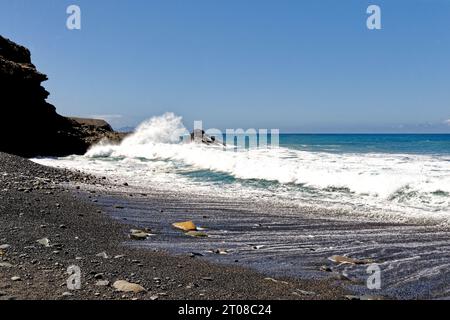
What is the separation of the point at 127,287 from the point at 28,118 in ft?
98.5

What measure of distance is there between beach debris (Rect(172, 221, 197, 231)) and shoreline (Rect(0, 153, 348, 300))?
0.92 metres

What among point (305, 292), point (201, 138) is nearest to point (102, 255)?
point (305, 292)

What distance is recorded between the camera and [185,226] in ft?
27.2

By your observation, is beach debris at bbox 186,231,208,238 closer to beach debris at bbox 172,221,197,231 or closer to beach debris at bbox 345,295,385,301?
beach debris at bbox 172,221,197,231

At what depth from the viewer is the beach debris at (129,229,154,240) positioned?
7.34 meters

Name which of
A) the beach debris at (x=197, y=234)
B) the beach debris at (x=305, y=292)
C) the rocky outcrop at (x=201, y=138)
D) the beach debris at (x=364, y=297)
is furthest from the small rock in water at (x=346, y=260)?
the rocky outcrop at (x=201, y=138)

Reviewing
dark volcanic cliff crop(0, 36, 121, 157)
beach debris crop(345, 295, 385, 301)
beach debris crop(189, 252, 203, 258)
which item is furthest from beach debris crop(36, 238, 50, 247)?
dark volcanic cliff crop(0, 36, 121, 157)

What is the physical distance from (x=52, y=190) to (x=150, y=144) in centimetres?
2383

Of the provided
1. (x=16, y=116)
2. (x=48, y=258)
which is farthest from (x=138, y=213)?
(x=16, y=116)

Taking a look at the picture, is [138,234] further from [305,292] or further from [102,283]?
[305,292]

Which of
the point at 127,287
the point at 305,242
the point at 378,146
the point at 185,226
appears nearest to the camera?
the point at 127,287

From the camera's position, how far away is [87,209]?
366 inches

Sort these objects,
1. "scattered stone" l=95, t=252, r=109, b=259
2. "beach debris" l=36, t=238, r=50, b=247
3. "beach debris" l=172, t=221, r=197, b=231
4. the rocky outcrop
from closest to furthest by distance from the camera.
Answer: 1. "scattered stone" l=95, t=252, r=109, b=259
2. "beach debris" l=36, t=238, r=50, b=247
3. "beach debris" l=172, t=221, r=197, b=231
4. the rocky outcrop

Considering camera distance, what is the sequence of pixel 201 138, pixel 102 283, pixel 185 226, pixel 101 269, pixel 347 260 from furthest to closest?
pixel 201 138, pixel 185 226, pixel 347 260, pixel 101 269, pixel 102 283
